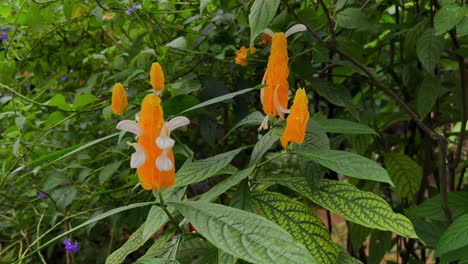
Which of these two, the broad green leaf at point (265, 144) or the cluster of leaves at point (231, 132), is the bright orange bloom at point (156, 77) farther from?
the broad green leaf at point (265, 144)

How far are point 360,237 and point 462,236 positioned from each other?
47 cm

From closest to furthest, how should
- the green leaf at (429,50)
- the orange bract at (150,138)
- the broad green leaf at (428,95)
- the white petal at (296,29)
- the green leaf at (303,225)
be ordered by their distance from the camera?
1. the orange bract at (150,138)
2. the green leaf at (303,225)
3. the white petal at (296,29)
4. the green leaf at (429,50)
5. the broad green leaf at (428,95)

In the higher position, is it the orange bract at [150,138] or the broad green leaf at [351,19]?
the broad green leaf at [351,19]

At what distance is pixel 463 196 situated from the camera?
122 cm

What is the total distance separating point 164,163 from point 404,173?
0.85m

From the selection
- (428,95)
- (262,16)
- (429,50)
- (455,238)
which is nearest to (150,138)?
(262,16)

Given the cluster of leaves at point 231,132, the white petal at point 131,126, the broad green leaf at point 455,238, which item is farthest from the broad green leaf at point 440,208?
the white petal at point 131,126

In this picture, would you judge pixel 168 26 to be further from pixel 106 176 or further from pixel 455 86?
pixel 455 86

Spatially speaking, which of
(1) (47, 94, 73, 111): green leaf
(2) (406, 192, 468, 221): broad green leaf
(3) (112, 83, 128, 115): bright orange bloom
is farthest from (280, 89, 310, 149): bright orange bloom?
(1) (47, 94, 73, 111): green leaf

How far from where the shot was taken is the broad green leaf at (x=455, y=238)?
0.93 meters

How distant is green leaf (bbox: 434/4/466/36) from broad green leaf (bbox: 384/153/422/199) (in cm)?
46

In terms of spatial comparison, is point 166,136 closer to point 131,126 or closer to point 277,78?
point 131,126

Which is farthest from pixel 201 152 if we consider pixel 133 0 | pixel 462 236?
pixel 462 236

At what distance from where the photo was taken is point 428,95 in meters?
1.27
